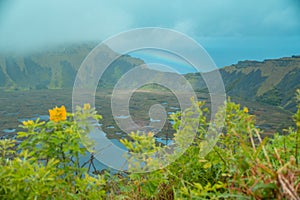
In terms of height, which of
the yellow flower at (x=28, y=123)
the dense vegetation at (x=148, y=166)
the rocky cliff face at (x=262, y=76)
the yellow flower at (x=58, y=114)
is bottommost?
the dense vegetation at (x=148, y=166)

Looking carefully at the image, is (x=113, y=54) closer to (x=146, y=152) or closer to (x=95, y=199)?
(x=146, y=152)

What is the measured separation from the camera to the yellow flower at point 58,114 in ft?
6.08

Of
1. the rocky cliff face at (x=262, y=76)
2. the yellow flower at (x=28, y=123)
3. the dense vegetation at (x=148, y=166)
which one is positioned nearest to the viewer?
the dense vegetation at (x=148, y=166)

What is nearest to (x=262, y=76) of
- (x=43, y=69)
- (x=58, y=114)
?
(x=58, y=114)

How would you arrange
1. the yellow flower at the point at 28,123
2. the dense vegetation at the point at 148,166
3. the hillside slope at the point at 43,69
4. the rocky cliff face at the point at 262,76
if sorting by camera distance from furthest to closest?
the hillside slope at the point at 43,69 → the rocky cliff face at the point at 262,76 → the yellow flower at the point at 28,123 → the dense vegetation at the point at 148,166

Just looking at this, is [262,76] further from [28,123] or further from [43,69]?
[43,69]

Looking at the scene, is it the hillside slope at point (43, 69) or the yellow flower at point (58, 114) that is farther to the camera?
the hillside slope at point (43, 69)

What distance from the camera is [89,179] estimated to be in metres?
1.88

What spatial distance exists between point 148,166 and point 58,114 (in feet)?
2.29

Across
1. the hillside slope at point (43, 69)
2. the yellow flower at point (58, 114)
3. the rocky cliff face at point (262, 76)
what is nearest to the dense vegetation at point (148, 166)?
the yellow flower at point (58, 114)

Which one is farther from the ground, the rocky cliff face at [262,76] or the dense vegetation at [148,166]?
the rocky cliff face at [262,76]

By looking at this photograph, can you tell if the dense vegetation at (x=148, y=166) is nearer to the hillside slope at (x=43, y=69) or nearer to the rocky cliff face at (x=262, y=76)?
the rocky cliff face at (x=262, y=76)

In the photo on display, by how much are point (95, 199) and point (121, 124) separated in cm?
95

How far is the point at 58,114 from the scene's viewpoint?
6.16 ft
